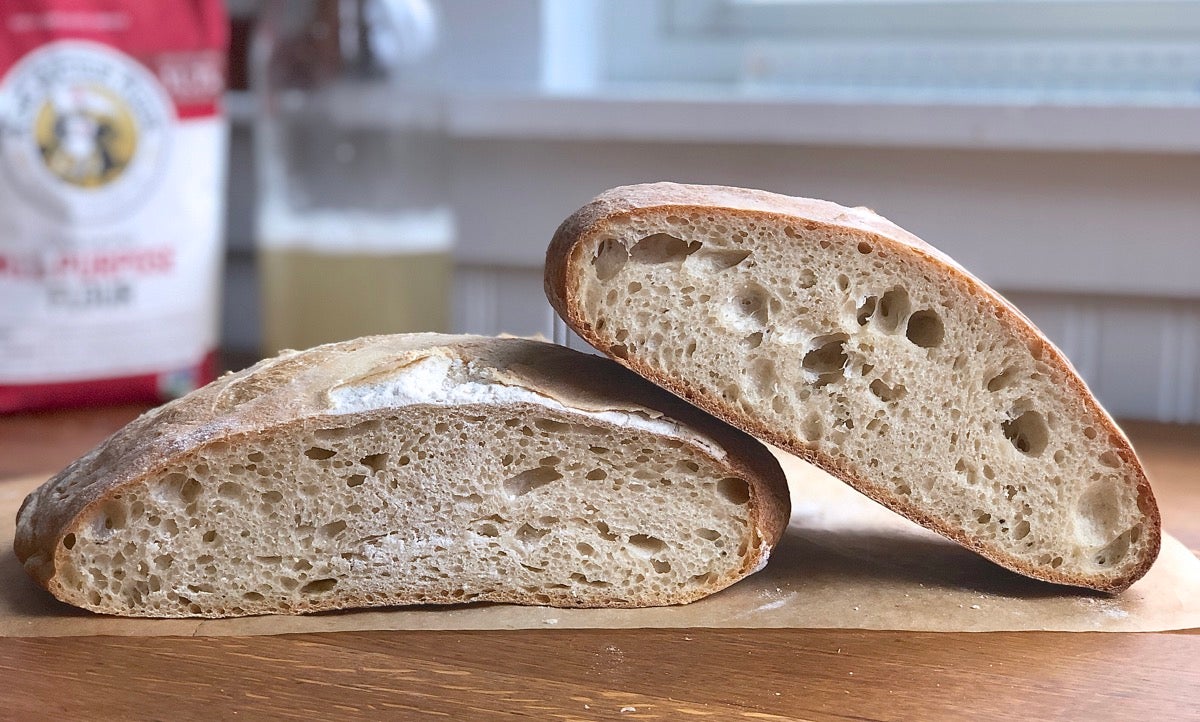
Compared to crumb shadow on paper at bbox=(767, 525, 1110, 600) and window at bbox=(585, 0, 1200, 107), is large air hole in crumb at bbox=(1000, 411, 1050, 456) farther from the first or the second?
window at bbox=(585, 0, 1200, 107)

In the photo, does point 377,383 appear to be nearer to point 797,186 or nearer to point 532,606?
point 532,606

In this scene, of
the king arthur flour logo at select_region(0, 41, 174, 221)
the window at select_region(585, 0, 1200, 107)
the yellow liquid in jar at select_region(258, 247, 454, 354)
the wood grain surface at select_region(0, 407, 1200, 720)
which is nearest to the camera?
the wood grain surface at select_region(0, 407, 1200, 720)

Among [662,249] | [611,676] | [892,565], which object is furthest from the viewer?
[892,565]

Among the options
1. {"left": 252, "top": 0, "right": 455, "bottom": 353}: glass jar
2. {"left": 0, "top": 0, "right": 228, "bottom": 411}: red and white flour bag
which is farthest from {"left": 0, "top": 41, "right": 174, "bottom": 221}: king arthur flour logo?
{"left": 252, "top": 0, "right": 455, "bottom": 353}: glass jar

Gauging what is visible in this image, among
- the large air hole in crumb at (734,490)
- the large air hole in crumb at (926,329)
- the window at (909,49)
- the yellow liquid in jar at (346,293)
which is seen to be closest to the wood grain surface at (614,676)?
the large air hole in crumb at (734,490)

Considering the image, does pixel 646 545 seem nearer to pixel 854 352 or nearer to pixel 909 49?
pixel 854 352

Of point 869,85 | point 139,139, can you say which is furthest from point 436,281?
point 869,85

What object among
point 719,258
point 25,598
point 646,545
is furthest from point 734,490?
point 25,598
